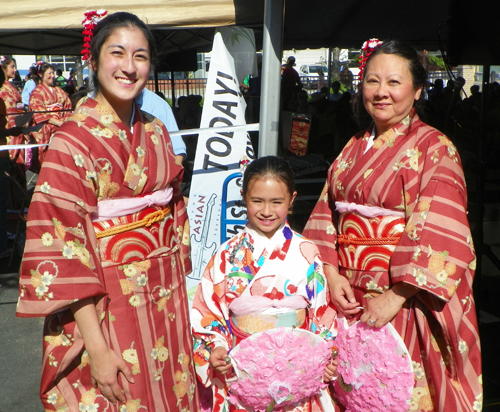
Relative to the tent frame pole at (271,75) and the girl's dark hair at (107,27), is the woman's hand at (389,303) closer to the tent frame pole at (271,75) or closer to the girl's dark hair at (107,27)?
the tent frame pole at (271,75)

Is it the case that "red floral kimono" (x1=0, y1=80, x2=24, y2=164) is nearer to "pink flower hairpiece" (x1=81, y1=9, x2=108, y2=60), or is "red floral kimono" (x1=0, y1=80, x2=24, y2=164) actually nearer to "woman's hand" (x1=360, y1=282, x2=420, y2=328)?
"pink flower hairpiece" (x1=81, y1=9, x2=108, y2=60)

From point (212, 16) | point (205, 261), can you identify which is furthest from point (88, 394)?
point (212, 16)

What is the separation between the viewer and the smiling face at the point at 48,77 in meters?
7.72

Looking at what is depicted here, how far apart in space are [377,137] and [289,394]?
3.21ft

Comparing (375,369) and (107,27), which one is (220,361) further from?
(107,27)

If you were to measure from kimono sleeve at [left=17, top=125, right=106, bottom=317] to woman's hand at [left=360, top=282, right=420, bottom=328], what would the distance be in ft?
3.09

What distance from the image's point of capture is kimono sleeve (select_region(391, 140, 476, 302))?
1.70 m

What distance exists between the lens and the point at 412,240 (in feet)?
5.66

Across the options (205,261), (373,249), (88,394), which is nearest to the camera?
(88,394)

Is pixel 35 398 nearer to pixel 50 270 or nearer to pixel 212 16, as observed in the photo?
pixel 50 270

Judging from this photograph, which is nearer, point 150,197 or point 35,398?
point 150,197

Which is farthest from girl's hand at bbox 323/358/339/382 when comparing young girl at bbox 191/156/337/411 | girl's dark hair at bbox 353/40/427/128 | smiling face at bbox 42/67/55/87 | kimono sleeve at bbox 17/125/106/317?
smiling face at bbox 42/67/55/87

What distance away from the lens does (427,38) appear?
7375 millimetres

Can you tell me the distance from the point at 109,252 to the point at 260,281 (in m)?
0.53
